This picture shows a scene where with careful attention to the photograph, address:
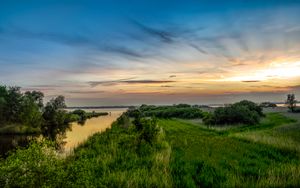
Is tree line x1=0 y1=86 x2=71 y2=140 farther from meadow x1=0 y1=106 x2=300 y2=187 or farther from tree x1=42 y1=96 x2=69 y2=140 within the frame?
meadow x1=0 y1=106 x2=300 y2=187

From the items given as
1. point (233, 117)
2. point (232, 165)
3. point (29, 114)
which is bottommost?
point (232, 165)

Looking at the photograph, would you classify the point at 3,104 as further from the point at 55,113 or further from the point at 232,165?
the point at 232,165

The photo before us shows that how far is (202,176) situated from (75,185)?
326 inches

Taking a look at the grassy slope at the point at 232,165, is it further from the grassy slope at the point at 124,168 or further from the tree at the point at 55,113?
the tree at the point at 55,113

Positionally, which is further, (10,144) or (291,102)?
(291,102)

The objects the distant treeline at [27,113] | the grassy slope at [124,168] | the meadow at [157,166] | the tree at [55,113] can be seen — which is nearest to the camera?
the meadow at [157,166]

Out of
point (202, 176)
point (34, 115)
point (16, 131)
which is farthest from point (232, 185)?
point (34, 115)

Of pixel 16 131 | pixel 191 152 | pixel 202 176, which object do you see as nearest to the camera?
pixel 202 176

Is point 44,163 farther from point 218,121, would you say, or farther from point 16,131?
point 16,131

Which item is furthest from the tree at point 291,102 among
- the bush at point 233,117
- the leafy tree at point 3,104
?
the leafy tree at point 3,104

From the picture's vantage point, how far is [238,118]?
54.5m

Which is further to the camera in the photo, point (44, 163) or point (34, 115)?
point (34, 115)

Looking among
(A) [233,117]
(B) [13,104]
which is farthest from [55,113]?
(A) [233,117]

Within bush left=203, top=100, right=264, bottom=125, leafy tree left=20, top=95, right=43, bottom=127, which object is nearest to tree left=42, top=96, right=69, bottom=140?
leafy tree left=20, top=95, right=43, bottom=127
